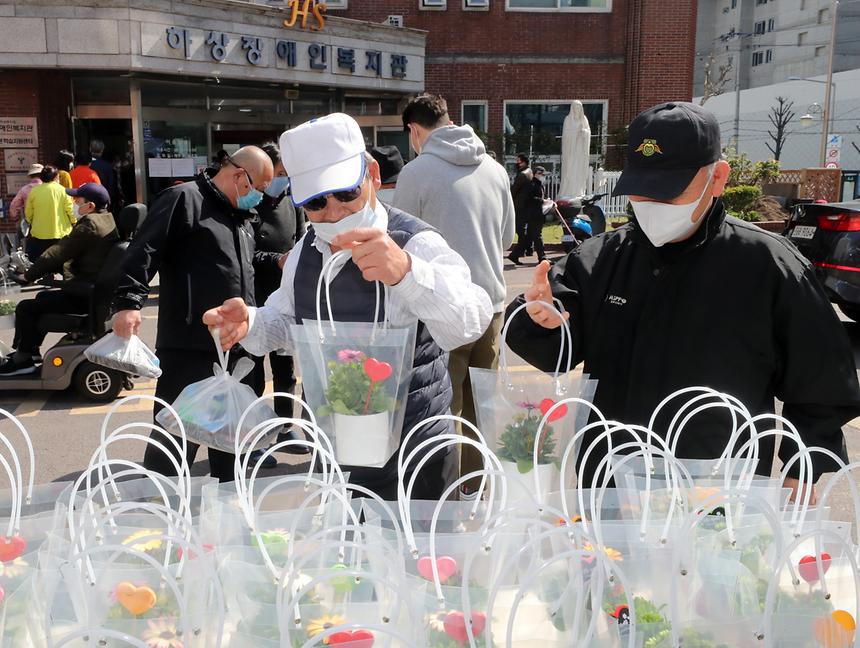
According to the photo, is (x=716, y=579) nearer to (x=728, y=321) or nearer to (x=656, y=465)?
(x=656, y=465)

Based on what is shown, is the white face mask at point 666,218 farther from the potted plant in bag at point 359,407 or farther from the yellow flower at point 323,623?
the yellow flower at point 323,623

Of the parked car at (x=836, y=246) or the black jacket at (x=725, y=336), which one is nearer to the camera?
the black jacket at (x=725, y=336)

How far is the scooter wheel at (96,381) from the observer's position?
658cm

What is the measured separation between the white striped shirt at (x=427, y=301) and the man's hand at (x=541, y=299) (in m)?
0.12

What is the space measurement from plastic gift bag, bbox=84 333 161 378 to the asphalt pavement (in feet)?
5.20

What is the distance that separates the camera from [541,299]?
7.82ft

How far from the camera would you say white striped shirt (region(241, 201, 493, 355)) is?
2234mm

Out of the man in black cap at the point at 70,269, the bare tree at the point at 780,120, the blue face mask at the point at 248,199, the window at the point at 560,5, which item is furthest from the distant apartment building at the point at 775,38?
the blue face mask at the point at 248,199

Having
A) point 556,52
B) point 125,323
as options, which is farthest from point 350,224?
point 556,52

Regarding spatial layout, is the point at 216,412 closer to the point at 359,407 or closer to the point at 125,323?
the point at 359,407

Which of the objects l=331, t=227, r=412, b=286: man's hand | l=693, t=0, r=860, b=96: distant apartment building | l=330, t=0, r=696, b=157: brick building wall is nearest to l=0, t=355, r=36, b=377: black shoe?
l=331, t=227, r=412, b=286: man's hand

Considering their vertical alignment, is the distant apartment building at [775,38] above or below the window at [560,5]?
above

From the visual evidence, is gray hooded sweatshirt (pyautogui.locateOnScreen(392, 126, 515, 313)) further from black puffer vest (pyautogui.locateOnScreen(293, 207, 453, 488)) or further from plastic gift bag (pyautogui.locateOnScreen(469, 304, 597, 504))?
plastic gift bag (pyautogui.locateOnScreen(469, 304, 597, 504))

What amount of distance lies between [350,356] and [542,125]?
70.5 feet
